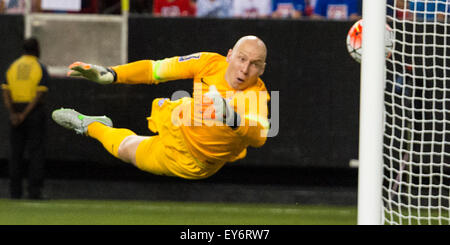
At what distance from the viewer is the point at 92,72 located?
4.36m

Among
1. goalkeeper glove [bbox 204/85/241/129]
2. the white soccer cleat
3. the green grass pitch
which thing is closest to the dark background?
the green grass pitch

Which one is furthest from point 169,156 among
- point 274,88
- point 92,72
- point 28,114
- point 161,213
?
point 274,88

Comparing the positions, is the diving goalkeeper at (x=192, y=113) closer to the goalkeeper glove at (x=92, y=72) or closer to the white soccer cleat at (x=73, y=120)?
the goalkeeper glove at (x=92, y=72)

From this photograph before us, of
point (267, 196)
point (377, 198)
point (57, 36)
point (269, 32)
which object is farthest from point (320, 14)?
point (377, 198)

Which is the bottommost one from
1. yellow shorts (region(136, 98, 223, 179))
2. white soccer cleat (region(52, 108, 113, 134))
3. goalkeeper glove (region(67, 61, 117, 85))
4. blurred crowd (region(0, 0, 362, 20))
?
yellow shorts (region(136, 98, 223, 179))

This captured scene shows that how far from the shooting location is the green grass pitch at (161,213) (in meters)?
6.44

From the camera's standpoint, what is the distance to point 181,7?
26.7ft

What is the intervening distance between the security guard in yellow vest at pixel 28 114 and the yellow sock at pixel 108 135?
2508 mm

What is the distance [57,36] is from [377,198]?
520 centimetres

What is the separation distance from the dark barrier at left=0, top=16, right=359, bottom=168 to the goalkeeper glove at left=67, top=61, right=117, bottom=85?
3571 millimetres

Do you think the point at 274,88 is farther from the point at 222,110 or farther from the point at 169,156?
the point at 222,110

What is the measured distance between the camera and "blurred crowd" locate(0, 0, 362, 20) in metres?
7.98

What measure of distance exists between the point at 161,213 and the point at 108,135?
89.2 inches

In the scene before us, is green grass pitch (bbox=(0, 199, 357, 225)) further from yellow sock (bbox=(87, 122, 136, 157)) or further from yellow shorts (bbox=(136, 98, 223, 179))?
yellow shorts (bbox=(136, 98, 223, 179))
